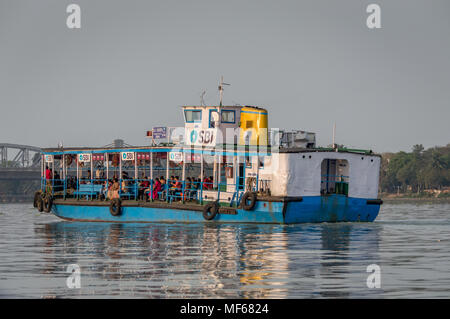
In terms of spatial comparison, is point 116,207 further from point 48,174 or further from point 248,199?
point 248,199

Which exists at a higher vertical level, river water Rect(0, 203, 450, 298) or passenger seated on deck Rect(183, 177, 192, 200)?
passenger seated on deck Rect(183, 177, 192, 200)

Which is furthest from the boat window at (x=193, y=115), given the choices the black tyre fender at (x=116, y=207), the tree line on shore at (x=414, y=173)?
the tree line on shore at (x=414, y=173)

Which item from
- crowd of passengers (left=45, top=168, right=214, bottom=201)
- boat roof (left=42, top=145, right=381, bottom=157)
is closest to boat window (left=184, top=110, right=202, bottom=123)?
boat roof (left=42, top=145, right=381, bottom=157)

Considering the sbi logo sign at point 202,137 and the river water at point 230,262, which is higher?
the sbi logo sign at point 202,137

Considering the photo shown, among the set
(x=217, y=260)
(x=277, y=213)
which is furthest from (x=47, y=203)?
(x=217, y=260)

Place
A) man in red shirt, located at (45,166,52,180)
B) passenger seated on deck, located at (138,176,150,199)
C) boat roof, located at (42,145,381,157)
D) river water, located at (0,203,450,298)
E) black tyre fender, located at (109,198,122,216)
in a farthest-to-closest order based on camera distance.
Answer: man in red shirt, located at (45,166,52,180) < passenger seated on deck, located at (138,176,150,199) < black tyre fender, located at (109,198,122,216) < boat roof, located at (42,145,381,157) < river water, located at (0,203,450,298)

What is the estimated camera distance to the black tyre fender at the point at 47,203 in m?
44.8

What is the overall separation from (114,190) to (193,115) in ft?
18.8

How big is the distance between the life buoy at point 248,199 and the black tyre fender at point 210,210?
152cm

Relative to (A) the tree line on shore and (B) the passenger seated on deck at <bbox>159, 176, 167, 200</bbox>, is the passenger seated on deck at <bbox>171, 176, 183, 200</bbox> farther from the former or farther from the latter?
(A) the tree line on shore

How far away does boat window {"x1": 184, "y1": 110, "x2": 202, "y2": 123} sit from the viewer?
40.3 meters

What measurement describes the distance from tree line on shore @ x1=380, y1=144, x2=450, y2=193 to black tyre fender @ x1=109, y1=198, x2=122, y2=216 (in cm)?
11436

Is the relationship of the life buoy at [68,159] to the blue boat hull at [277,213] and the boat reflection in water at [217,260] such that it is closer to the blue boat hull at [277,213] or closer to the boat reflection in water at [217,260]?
the blue boat hull at [277,213]
